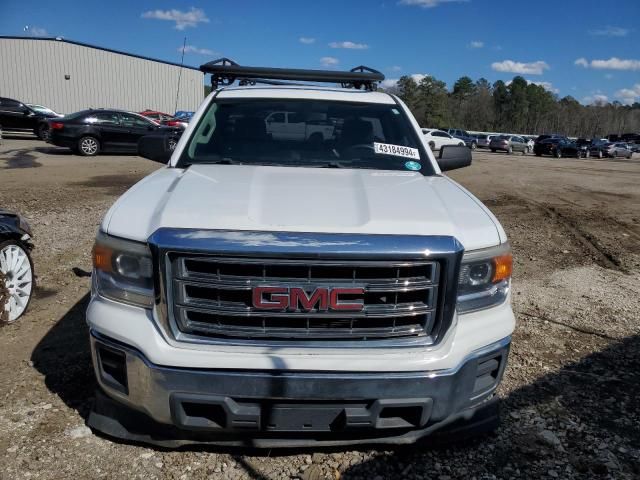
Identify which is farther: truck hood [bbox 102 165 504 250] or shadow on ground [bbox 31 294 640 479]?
shadow on ground [bbox 31 294 640 479]

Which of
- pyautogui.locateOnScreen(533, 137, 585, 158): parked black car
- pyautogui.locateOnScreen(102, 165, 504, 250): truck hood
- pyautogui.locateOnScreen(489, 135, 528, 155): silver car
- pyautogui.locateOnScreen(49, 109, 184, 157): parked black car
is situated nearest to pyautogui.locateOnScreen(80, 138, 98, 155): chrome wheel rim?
pyautogui.locateOnScreen(49, 109, 184, 157): parked black car

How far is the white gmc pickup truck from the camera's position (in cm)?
222

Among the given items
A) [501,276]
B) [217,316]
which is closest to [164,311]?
[217,316]

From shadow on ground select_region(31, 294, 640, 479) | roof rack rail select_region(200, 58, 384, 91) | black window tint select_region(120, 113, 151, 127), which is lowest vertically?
shadow on ground select_region(31, 294, 640, 479)

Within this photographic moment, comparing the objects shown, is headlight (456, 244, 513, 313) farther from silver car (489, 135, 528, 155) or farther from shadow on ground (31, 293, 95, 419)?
silver car (489, 135, 528, 155)

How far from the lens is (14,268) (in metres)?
4.11

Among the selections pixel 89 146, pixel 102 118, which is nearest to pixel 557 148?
pixel 102 118

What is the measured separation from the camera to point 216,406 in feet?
7.31

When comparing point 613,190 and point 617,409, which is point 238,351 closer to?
point 617,409

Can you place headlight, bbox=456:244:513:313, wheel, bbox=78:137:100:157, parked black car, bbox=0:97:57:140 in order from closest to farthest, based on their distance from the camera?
1. headlight, bbox=456:244:513:313
2. wheel, bbox=78:137:100:157
3. parked black car, bbox=0:97:57:140

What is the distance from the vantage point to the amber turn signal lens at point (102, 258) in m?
2.42

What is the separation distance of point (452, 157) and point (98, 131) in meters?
15.2

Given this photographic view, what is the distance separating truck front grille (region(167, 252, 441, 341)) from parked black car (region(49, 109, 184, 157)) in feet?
48.6

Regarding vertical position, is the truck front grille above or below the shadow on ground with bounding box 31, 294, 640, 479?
above
